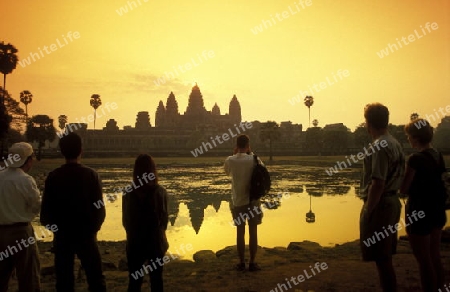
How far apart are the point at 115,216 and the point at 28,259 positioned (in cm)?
1037

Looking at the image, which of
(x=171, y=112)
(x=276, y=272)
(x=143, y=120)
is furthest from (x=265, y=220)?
(x=143, y=120)

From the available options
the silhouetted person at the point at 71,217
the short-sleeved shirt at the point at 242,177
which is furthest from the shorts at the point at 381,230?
the silhouetted person at the point at 71,217

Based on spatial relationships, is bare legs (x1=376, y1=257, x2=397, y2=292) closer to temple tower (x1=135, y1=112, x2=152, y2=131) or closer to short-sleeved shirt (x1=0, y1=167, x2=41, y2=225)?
short-sleeved shirt (x1=0, y1=167, x2=41, y2=225)

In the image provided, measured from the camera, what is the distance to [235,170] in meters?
6.36

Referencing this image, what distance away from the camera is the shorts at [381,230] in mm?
4121

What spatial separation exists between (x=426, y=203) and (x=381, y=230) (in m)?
0.74

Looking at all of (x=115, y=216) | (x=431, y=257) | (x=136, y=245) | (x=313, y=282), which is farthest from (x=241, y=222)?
(x=115, y=216)

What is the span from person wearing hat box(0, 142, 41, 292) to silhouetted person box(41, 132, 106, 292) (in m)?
0.20

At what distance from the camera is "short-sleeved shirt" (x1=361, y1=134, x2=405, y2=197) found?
4.09 m

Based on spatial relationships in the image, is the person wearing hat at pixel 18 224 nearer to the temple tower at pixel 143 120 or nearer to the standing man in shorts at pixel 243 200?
the standing man in shorts at pixel 243 200

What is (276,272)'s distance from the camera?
6.36 meters

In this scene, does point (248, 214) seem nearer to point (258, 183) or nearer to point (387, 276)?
point (258, 183)

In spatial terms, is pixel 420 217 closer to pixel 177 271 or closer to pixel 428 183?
pixel 428 183

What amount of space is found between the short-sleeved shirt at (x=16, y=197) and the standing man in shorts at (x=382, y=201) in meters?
3.70
